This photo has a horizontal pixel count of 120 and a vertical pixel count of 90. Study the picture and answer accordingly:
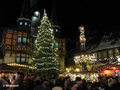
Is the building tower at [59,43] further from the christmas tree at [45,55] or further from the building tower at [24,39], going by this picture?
the christmas tree at [45,55]

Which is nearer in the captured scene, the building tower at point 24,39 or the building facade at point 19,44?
the building facade at point 19,44

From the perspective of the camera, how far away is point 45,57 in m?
28.0

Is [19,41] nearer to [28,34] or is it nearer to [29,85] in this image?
[28,34]

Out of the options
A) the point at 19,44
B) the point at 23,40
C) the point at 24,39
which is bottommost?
the point at 19,44

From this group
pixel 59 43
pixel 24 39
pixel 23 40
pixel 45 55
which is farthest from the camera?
pixel 59 43

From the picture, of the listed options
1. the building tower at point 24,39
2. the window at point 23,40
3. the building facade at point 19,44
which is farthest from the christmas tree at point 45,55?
the window at point 23,40

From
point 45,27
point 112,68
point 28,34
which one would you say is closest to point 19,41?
point 28,34

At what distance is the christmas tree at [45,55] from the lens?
27500 mm

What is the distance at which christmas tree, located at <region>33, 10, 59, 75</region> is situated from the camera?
90.2 ft

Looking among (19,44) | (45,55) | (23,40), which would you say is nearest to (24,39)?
(23,40)

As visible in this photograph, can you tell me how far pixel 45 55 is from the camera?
1107 inches

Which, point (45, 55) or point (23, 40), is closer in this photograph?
point (45, 55)

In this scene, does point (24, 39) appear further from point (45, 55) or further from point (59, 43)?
point (45, 55)

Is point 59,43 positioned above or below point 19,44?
above
